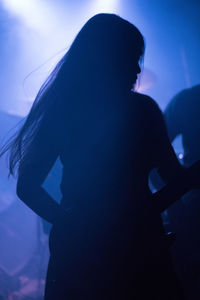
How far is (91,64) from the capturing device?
97cm

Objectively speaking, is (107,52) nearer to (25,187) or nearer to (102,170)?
(102,170)

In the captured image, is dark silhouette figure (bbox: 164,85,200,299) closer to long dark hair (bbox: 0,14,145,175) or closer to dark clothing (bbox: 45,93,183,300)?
dark clothing (bbox: 45,93,183,300)

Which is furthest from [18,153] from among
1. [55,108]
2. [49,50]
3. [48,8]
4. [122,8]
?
[49,50]

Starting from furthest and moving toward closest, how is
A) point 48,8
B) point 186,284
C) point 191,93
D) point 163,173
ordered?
point 48,8 < point 191,93 < point 186,284 < point 163,173

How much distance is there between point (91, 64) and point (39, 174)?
1.58 feet

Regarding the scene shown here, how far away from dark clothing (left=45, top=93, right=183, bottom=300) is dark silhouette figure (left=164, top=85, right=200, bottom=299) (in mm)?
813

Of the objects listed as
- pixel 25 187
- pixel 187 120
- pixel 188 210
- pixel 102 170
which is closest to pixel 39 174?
pixel 25 187

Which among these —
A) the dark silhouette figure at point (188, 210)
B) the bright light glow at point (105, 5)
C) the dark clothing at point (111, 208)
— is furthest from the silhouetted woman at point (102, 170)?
the bright light glow at point (105, 5)

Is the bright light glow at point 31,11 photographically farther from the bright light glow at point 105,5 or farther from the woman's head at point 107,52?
the woman's head at point 107,52

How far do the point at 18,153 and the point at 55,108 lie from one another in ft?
0.99

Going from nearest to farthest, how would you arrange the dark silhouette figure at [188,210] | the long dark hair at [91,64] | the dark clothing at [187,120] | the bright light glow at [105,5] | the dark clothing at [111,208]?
the dark clothing at [111,208] → the long dark hair at [91,64] → the dark silhouette figure at [188,210] → the dark clothing at [187,120] → the bright light glow at [105,5]

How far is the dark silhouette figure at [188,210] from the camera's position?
1602mm

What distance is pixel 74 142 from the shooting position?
33.2 inches

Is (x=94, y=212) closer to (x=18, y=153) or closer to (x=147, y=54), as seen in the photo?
(x=18, y=153)
